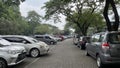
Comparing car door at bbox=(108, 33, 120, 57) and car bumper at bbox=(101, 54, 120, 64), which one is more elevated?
car door at bbox=(108, 33, 120, 57)

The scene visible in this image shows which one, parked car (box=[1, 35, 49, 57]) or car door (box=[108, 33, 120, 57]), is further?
parked car (box=[1, 35, 49, 57])

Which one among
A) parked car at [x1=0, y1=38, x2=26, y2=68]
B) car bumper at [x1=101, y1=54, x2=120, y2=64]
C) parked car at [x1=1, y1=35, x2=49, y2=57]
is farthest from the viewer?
parked car at [x1=1, y1=35, x2=49, y2=57]

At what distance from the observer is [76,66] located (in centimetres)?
877

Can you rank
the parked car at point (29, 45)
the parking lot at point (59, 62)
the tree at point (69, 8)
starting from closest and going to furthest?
1. the parking lot at point (59, 62)
2. the parked car at point (29, 45)
3. the tree at point (69, 8)

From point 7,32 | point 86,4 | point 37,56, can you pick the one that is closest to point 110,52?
point 37,56

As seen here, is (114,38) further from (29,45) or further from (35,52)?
(29,45)

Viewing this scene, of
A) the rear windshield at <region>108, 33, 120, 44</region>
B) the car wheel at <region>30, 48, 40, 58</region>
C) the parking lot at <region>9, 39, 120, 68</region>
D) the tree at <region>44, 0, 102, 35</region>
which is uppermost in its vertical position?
the tree at <region>44, 0, 102, 35</region>

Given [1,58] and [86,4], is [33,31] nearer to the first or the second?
[86,4]

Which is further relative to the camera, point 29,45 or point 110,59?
point 29,45

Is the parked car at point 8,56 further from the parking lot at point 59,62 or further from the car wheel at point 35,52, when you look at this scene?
the car wheel at point 35,52

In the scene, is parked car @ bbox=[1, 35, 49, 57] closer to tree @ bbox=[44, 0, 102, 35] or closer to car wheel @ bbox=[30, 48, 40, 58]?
car wheel @ bbox=[30, 48, 40, 58]

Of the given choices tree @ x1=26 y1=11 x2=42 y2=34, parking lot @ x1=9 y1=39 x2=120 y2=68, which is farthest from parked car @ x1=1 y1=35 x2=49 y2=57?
tree @ x1=26 y1=11 x2=42 y2=34

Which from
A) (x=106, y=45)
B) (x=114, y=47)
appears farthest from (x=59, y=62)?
(x=114, y=47)

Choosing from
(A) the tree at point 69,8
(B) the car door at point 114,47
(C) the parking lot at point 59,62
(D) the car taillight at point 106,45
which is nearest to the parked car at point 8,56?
(C) the parking lot at point 59,62
